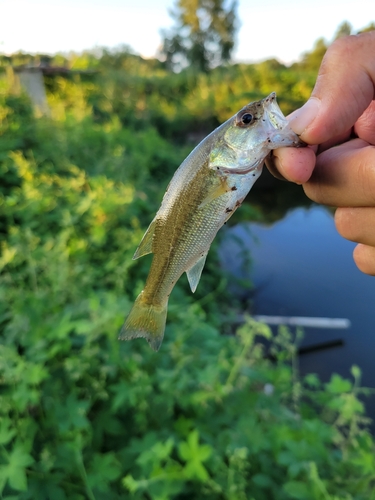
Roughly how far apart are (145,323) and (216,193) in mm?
515

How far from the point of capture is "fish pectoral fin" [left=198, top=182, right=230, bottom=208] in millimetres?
1198

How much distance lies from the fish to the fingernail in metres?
0.02

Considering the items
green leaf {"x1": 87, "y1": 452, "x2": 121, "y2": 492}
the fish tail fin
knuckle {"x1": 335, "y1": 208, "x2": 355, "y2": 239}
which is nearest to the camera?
the fish tail fin

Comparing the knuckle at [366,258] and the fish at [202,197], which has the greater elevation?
the fish at [202,197]

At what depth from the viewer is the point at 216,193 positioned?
1.20 meters

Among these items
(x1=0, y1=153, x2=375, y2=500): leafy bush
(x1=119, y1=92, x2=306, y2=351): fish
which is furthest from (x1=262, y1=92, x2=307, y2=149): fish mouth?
(x1=0, y1=153, x2=375, y2=500): leafy bush

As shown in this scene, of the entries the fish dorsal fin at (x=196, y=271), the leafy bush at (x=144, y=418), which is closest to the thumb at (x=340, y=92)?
the fish dorsal fin at (x=196, y=271)

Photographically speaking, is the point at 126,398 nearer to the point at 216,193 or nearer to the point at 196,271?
the point at 196,271

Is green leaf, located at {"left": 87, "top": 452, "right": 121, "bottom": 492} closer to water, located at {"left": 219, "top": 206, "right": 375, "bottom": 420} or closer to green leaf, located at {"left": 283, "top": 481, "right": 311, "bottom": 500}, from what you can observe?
green leaf, located at {"left": 283, "top": 481, "right": 311, "bottom": 500}

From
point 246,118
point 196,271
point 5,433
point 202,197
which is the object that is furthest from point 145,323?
point 5,433

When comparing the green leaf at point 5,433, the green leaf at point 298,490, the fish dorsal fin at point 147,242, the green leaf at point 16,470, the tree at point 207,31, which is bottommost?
the green leaf at point 298,490

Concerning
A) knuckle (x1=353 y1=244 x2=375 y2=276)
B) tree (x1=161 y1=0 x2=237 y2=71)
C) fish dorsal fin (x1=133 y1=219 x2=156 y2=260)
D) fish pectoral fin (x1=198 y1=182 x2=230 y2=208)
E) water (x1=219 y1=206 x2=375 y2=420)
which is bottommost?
water (x1=219 y1=206 x2=375 y2=420)

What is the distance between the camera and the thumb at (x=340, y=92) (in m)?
1.12

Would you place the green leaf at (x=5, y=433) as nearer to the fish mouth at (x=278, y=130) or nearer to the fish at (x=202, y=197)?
the fish at (x=202, y=197)
